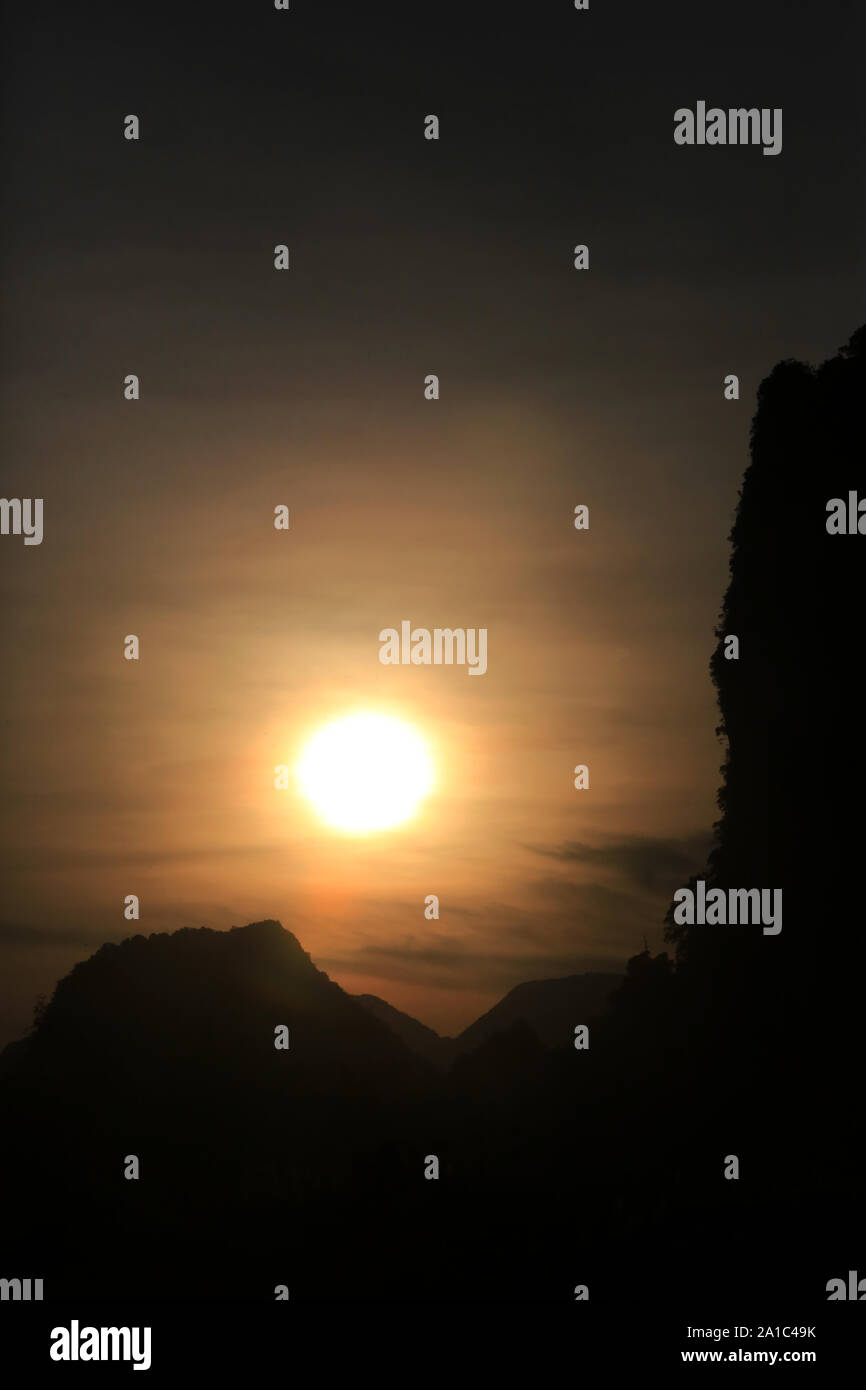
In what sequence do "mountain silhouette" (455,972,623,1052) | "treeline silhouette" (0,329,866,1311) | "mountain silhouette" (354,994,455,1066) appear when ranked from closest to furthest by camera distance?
"treeline silhouette" (0,329,866,1311) < "mountain silhouette" (455,972,623,1052) < "mountain silhouette" (354,994,455,1066)

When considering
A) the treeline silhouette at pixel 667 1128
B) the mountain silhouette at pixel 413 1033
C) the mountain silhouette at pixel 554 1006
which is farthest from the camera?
the mountain silhouette at pixel 413 1033

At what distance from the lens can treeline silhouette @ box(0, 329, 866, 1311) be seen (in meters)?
17.7

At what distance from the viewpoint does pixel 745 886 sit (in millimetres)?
21141

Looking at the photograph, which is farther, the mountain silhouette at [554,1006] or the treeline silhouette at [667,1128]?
the mountain silhouette at [554,1006]

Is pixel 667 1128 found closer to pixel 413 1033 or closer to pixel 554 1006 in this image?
pixel 554 1006

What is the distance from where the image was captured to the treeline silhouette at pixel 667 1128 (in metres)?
17.7

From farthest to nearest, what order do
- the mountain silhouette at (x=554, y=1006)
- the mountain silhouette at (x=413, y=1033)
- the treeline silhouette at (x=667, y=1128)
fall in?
the mountain silhouette at (x=413, y=1033) < the mountain silhouette at (x=554, y=1006) < the treeline silhouette at (x=667, y=1128)

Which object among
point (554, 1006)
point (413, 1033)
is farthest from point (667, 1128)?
point (413, 1033)

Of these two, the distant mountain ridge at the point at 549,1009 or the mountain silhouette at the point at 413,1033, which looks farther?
the mountain silhouette at the point at 413,1033

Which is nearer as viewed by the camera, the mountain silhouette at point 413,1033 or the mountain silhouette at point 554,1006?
the mountain silhouette at point 554,1006
